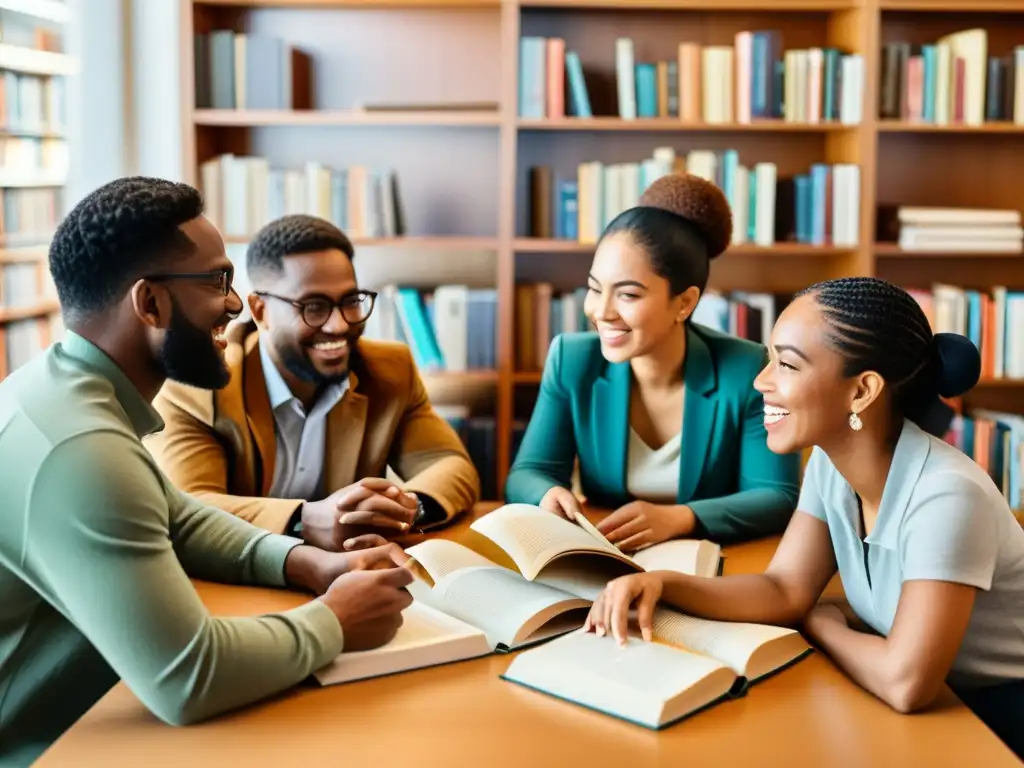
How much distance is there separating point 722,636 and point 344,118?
2.71 meters

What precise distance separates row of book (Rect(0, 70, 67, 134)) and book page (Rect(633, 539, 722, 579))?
2.02 m

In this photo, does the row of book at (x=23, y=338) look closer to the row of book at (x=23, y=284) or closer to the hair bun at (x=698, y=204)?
the row of book at (x=23, y=284)

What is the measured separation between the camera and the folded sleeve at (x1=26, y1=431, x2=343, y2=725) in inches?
46.3

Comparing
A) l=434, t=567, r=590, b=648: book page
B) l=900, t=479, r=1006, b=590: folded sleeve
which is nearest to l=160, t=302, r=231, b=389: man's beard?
l=434, t=567, r=590, b=648: book page

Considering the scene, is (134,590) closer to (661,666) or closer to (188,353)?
(188,353)

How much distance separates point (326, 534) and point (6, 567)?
0.56 meters

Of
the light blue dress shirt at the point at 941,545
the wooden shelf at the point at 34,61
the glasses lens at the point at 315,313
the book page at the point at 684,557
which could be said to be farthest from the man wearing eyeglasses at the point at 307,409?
the wooden shelf at the point at 34,61

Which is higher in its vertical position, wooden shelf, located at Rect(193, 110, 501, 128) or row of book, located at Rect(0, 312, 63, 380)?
wooden shelf, located at Rect(193, 110, 501, 128)

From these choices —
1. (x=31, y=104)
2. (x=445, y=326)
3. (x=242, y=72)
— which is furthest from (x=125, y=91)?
(x=445, y=326)

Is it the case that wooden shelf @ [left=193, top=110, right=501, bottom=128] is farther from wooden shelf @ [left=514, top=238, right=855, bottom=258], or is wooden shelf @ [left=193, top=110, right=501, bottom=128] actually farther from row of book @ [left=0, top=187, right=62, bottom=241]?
row of book @ [left=0, top=187, right=62, bottom=241]

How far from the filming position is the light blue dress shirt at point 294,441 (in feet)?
6.92

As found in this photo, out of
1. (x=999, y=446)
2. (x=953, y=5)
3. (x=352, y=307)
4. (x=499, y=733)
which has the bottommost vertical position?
(x=999, y=446)

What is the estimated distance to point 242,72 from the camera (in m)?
3.82

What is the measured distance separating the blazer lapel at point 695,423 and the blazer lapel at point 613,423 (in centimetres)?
11
